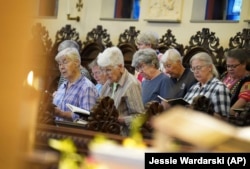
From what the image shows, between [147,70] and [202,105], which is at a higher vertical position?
[147,70]

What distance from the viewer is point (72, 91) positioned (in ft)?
17.4

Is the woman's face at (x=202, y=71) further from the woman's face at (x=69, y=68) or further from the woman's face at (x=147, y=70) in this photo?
the woman's face at (x=69, y=68)

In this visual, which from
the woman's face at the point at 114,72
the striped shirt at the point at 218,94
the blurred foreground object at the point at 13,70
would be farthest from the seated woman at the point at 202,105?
the blurred foreground object at the point at 13,70

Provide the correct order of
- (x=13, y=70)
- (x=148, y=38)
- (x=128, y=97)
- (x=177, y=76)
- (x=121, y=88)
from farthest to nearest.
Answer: (x=148, y=38) < (x=177, y=76) < (x=121, y=88) < (x=128, y=97) < (x=13, y=70)

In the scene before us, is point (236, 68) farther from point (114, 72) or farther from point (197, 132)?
point (197, 132)

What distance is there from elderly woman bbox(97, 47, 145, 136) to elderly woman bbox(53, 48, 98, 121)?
0.19 m

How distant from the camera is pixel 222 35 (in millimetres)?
8508

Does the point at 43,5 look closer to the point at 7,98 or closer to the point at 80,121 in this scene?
the point at 7,98

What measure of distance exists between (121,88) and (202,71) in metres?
0.73

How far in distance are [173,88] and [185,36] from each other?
3.41 m

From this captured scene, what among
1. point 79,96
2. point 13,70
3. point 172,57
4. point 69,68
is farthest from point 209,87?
point 13,70

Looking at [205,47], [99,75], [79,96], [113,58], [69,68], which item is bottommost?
[79,96]

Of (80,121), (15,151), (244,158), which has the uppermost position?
(15,151)

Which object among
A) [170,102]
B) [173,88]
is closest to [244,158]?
[170,102]
